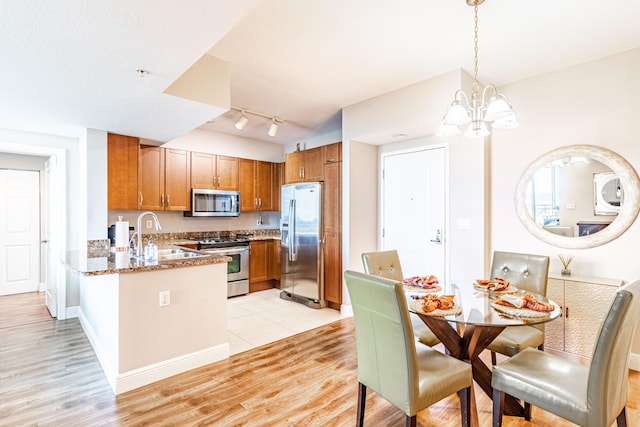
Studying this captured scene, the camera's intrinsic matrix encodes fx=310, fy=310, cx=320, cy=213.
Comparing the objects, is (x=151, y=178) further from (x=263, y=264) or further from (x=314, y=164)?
(x=314, y=164)

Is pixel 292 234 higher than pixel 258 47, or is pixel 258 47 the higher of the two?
pixel 258 47

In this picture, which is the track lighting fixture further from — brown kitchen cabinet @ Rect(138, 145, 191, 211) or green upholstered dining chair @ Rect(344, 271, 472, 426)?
green upholstered dining chair @ Rect(344, 271, 472, 426)

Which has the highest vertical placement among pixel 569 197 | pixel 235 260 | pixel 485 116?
pixel 485 116

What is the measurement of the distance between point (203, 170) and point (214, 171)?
0.62ft

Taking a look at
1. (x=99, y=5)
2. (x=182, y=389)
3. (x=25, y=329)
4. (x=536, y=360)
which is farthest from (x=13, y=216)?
(x=536, y=360)

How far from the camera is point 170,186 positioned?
4684 mm

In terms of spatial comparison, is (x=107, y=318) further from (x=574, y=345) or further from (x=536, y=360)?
(x=574, y=345)

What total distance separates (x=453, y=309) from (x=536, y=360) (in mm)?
523

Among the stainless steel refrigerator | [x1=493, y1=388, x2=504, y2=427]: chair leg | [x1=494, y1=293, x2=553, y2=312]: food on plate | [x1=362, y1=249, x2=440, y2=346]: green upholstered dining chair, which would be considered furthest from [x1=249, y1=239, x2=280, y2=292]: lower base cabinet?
[x1=493, y1=388, x2=504, y2=427]: chair leg

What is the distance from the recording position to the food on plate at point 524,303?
174 cm

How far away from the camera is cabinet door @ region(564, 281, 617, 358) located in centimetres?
260

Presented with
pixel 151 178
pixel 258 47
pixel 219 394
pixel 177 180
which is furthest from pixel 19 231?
pixel 258 47

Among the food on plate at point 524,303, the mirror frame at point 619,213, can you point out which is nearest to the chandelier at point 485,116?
the food on plate at point 524,303

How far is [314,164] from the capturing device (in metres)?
4.57
